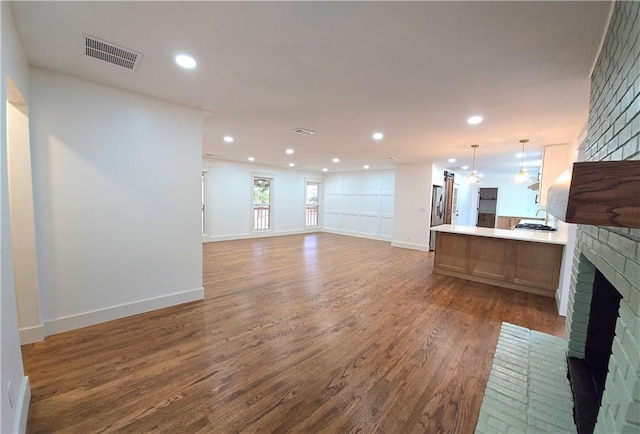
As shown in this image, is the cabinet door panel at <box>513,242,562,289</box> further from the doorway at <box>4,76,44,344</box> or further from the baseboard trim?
the doorway at <box>4,76,44,344</box>

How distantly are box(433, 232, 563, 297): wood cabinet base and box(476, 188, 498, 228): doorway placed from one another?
8930 millimetres

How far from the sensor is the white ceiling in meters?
1.55

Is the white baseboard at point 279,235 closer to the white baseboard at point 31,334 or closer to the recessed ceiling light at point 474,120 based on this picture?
the white baseboard at point 31,334

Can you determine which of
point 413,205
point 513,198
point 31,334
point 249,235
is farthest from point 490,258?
point 513,198

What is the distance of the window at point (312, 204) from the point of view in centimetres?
1055

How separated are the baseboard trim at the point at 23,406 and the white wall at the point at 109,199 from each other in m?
1.03

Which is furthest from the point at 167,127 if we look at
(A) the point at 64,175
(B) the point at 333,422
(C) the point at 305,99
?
(B) the point at 333,422

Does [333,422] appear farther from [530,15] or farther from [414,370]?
[530,15]

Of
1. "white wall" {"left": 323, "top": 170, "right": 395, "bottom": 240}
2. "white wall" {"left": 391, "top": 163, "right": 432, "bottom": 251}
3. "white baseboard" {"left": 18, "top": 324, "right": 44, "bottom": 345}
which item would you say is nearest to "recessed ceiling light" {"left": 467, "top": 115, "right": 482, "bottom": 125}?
"white wall" {"left": 391, "top": 163, "right": 432, "bottom": 251}

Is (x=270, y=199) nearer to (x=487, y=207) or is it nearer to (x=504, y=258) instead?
(x=504, y=258)

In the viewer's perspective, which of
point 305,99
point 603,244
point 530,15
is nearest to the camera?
point 603,244

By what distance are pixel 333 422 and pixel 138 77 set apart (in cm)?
319

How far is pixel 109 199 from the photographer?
280 cm

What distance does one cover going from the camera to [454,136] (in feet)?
13.8
